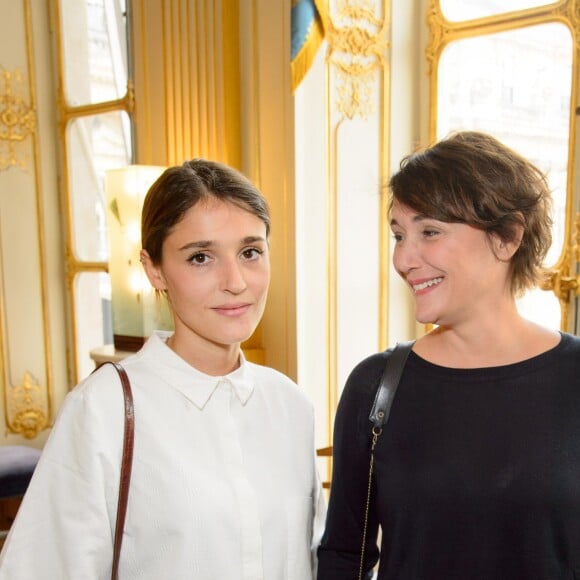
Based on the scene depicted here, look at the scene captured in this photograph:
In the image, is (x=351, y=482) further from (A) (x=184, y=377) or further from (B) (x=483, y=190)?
(B) (x=483, y=190)

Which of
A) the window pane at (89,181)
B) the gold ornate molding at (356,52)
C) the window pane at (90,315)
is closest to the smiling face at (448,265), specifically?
the gold ornate molding at (356,52)

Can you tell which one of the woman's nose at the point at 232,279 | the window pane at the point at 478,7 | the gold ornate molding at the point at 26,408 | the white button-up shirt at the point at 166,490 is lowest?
the gold ornate molding at the point at 26,408

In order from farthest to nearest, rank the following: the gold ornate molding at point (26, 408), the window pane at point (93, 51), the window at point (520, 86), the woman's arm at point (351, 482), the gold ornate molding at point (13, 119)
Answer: the gold ornate molding at point (26, 408) < the gold ornate molding at point (13, 119) < the window pane at point (93, 51) < the window at point (520, 86) < the woman's arm at point (351, 482)

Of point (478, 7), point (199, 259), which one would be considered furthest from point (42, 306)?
point (199, 259)

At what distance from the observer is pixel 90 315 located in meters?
4.82

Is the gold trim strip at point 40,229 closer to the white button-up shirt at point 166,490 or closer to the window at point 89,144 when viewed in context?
the window at point 89,144

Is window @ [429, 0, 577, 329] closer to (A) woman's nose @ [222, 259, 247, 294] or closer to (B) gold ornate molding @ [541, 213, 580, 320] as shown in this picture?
(B) gold ornate molding @ [541, 213, 580, 320]

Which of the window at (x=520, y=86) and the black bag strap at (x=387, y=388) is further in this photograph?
the window at (x=520, y=86)

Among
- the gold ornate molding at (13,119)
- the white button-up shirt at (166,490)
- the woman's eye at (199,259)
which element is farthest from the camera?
the gold ornate molding at (13,119)

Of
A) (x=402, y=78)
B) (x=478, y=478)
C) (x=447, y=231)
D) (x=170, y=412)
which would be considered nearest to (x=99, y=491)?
(x=170, y=412)

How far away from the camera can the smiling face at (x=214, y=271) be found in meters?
1.29

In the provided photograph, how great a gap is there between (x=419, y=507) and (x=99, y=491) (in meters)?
0.59

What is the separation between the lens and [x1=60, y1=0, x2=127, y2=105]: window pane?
14.1ft

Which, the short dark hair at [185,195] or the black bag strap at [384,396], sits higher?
the short dark hair at [185,195]
